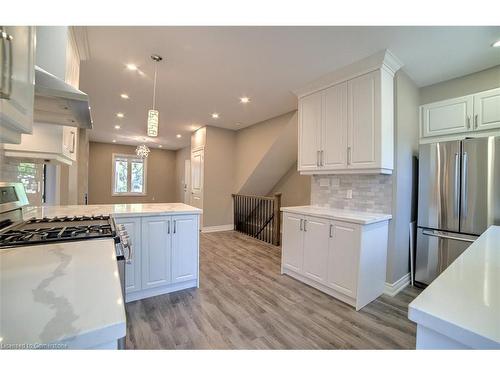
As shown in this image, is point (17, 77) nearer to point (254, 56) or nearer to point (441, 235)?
point (254, 56)

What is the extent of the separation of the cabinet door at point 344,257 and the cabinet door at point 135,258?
2.06 m

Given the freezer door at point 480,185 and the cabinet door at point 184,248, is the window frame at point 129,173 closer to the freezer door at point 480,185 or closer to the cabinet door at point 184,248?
the cabinet door at point 184,248

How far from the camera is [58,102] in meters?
1.38

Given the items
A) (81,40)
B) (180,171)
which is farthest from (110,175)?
(81,40)

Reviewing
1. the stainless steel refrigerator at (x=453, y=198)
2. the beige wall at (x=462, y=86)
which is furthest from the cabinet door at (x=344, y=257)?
the beige wall at (x=462, y=86)

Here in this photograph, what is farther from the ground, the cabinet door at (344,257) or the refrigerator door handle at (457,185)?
the refrigerator door handle at (457,185)

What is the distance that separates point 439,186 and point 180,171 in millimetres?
8817

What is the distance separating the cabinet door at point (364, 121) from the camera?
2396 mm

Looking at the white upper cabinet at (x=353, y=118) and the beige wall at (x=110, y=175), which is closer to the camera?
the white upper cabinet at (x=353, y=118)

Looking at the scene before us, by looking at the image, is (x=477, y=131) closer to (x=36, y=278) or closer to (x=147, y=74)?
(x=36, y=278)

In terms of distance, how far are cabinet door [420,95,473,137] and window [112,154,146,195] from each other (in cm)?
955

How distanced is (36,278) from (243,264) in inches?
114
